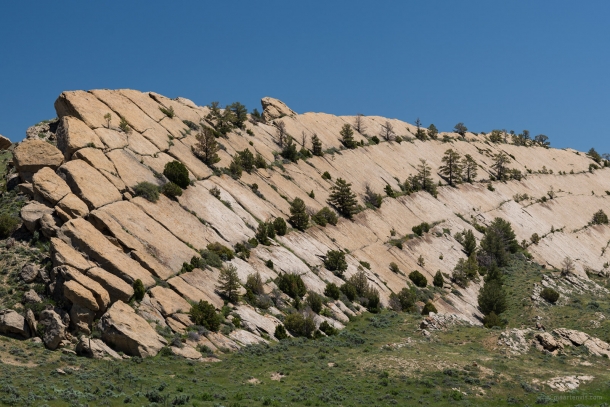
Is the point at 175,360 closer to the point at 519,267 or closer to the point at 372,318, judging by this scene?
the point at 372,318

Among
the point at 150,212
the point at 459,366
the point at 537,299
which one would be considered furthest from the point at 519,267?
the point at 150,212

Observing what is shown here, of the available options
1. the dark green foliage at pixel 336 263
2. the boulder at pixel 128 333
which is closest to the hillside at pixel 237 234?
the boulder at pixel 128 333

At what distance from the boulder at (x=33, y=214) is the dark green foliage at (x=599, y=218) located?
308 ft

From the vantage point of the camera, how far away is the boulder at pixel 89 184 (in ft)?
146

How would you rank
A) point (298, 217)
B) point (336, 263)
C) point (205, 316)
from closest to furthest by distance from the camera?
1. point (205, 316)
2. point (336, 263)
3. point (298, 217)

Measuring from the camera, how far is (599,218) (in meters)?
101

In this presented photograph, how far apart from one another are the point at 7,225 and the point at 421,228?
162 ft

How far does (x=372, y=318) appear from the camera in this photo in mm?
49875

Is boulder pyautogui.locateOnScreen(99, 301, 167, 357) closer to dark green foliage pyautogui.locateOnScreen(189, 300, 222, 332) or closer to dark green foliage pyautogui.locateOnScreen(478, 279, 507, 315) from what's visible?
dark green foliage pyautogui.locateOnScreen(189, 300, 222, 332)

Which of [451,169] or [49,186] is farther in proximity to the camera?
[451,169]

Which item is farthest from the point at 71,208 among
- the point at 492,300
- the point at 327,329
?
the point at 492,300

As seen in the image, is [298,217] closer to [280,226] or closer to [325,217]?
[280,226]

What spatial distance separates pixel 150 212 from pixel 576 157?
380 feet

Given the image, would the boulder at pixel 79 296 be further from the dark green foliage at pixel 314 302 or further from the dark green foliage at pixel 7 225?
the dark green foliage at pixel 314 302
